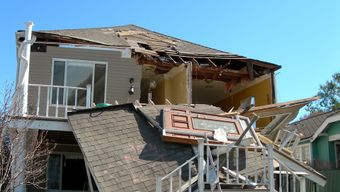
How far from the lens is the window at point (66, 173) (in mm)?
13812

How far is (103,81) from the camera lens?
1495 centimetres

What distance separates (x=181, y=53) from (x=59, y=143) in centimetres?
555

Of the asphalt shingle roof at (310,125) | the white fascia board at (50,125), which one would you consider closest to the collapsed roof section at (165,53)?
the white fascia board at (50,125)

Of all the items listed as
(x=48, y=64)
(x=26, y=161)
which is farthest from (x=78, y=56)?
(x=26, y=161)

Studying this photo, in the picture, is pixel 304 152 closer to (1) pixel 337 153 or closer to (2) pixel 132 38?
(1) pixel 337 153

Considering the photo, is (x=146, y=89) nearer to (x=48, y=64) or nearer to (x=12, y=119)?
(x=48, y=64)

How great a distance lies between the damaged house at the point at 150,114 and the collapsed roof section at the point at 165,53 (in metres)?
0.04

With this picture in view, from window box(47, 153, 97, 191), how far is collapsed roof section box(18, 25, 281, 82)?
147 inches

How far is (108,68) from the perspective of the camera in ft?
49.0

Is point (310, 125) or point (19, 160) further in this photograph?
point (310, 125)

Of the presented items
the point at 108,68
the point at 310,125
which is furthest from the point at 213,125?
the point at 310,125

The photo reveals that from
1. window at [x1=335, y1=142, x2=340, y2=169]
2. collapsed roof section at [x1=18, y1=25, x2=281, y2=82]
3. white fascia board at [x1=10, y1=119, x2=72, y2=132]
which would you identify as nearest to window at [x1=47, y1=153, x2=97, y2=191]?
white fascia board at [x1=10, y1=119, x2=72, y2=132]

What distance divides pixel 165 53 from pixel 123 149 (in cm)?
689

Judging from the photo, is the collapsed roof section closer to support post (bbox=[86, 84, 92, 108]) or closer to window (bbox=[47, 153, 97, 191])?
support post (bbox=[86, 84, 92, 108])
